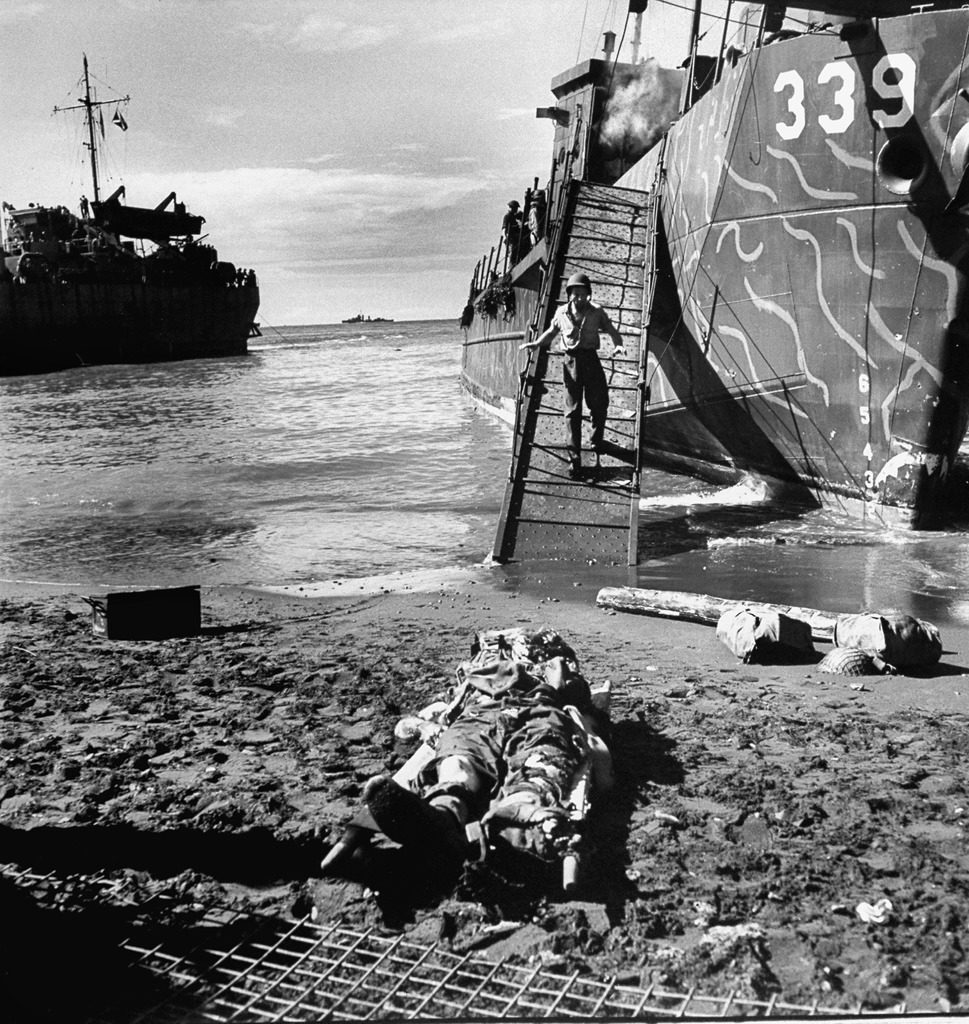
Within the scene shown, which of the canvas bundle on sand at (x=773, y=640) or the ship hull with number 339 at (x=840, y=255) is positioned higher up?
the ship hull with number 339 at (x=840, y=255)

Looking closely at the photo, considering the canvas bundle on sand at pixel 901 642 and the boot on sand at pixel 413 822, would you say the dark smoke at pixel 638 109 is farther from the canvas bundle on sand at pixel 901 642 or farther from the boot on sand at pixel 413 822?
the boot on sand at pixel 413 822

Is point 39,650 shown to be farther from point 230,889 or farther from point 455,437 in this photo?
point 455,437

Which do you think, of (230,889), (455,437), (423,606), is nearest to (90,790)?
(230,889)

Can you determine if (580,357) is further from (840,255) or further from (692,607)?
(692,607)

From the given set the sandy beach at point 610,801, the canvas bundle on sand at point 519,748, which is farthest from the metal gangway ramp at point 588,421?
the canvas bundle on sand at point 519,748

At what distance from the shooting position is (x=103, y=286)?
1885 inches

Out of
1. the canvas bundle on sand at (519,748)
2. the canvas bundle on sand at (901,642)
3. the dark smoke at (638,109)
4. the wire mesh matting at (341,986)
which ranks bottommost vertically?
the wire mesh matting at (341,986)

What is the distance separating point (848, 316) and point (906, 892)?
817 centimetres

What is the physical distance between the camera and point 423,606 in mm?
7504

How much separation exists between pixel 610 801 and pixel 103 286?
5023 cm

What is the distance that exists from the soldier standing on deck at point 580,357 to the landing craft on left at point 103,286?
40.4 metres

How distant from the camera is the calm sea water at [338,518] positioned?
28.3 feet

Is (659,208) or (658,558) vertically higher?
(659,208)

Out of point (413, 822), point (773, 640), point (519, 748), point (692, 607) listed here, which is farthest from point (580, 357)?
point (413, 822)
